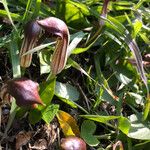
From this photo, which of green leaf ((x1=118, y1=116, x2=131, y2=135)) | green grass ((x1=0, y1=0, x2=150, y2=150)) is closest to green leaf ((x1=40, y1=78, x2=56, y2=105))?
green grass ((x1=0, y1=0, x2=150, y2=150))

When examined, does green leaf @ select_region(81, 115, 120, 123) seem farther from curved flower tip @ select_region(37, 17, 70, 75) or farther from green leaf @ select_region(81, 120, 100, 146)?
curved flower tip @ select_region(37, 17, 70, 75)

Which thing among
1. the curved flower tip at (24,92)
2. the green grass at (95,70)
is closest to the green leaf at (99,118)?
the green grass at (95,70)

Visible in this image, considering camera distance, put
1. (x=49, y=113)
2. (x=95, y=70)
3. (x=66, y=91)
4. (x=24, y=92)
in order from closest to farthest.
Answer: (x=24, y=92), (x=49, y=113), (x=66, y=91), (x=95, y=70)

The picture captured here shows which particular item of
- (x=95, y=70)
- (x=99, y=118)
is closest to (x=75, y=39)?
(x=95, y=70)

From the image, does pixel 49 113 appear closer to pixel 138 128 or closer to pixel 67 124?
pixel 67 124

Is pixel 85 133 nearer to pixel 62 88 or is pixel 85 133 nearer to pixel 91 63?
pixel 62 88

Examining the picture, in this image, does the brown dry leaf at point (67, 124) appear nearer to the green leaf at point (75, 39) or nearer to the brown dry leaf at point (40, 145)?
the brown dry leaf at point (40, 145)
